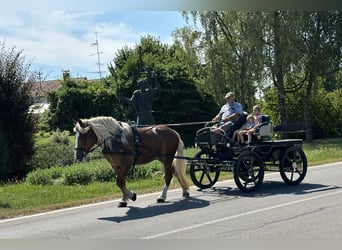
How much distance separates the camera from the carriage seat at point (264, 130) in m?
10.1

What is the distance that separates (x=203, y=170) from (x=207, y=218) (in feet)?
9.51

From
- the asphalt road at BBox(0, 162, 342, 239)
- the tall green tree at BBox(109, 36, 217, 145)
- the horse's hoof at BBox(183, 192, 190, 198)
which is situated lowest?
the asphalt road at BBox(0, 162, 342, 239)

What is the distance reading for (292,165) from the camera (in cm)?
1040

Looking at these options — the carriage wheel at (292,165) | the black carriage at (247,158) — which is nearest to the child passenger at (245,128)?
the black carriage at (247,158)

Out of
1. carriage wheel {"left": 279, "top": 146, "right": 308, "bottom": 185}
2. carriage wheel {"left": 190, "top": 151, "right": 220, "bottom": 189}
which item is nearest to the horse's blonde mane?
carriage wheel {"left": 190, "top": 151, "right": 220, "bottom": 189}

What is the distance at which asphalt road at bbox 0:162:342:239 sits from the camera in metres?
6.59

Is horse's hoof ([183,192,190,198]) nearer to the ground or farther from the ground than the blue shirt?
nearer to the ground

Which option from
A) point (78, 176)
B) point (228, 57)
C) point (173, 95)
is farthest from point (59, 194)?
point (173, 95)

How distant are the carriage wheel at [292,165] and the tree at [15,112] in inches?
363

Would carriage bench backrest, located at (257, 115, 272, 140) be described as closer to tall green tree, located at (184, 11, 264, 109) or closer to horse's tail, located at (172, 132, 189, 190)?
horse's tail, located at (172, 132, 189, 190)

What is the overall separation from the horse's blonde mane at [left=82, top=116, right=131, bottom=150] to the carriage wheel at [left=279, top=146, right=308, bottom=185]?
3.33 metres

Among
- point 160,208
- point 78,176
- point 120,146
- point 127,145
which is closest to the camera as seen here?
point 160,208

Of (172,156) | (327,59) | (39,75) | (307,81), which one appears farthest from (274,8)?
(307,81)

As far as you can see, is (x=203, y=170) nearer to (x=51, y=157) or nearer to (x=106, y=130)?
(x=106, y=130)
